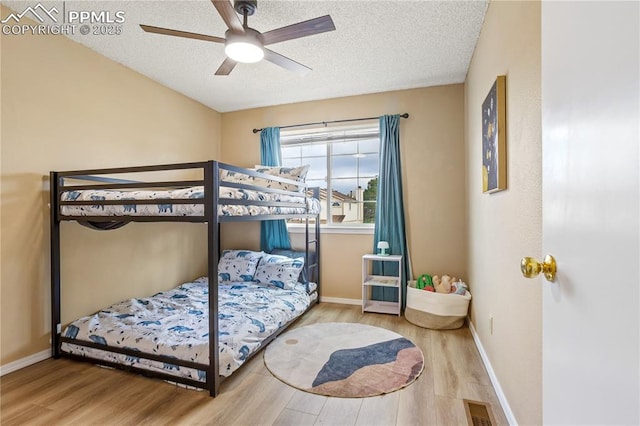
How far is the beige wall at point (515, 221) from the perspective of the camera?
1.33m

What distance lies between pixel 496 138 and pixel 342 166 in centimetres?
224

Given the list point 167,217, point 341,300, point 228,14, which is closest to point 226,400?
point 167,217

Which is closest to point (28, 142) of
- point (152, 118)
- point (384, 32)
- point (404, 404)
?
point (152, 118)

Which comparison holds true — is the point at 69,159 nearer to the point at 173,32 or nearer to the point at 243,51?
the point at 173,32

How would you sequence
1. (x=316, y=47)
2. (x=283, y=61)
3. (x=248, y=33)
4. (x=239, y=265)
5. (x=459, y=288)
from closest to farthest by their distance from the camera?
1. (x=248, y=33)
2. (x=283, y=61)
3. (x=316, y=47)
4. (x=459, y=288)
5. (x=239, y=265)

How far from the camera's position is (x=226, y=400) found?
6.17ft

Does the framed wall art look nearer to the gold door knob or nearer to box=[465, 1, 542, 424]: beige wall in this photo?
box=[465, 1, 542, 424]: beige wall

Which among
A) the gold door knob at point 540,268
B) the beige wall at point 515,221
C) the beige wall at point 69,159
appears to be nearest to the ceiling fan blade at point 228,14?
the beige wall at point 515,221

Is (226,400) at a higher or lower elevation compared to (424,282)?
lower

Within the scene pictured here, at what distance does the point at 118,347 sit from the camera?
2.20m

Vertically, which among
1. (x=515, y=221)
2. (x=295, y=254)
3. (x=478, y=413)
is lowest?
(x=478, y=413)

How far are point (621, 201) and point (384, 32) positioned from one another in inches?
96.7

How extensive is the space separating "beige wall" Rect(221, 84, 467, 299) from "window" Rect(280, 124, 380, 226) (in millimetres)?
222

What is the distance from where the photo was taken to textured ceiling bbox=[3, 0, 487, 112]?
2.22m
